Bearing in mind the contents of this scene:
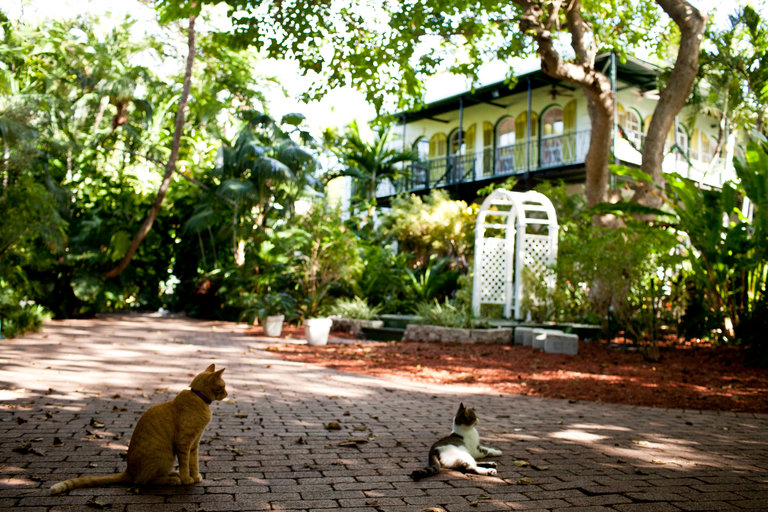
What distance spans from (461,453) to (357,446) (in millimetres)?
842

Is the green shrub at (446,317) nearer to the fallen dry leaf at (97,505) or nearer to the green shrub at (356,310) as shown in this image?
the green shrub at (356,310)

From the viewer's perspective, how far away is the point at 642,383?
6945 millimetres

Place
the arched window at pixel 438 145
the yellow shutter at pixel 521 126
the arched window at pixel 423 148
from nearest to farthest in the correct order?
the yellow shutter at pixel 521 126, the arched window at pixel 438 145, the arched window at pixel 423 148

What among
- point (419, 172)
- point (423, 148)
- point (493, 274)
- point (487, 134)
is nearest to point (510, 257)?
point (493, 274)

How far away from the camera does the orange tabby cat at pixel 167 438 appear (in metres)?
2.92

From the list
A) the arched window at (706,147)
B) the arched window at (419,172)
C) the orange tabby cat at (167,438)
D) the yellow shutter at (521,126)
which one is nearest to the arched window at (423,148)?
the arched window at (419,172)

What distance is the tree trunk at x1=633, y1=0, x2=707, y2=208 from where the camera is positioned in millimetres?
10203

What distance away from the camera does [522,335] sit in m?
10.6

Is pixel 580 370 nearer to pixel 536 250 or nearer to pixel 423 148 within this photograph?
pixel 536 250

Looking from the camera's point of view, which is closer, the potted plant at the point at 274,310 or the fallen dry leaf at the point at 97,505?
the fallen dry leaf at the point at 97,505

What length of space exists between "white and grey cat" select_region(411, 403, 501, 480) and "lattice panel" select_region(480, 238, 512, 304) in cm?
928

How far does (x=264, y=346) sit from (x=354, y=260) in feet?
10.4

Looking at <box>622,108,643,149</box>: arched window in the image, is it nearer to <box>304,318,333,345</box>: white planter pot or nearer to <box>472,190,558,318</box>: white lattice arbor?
<box>472,190,558,318</box>: white lattice arbor

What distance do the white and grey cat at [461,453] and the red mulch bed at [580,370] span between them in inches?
120
